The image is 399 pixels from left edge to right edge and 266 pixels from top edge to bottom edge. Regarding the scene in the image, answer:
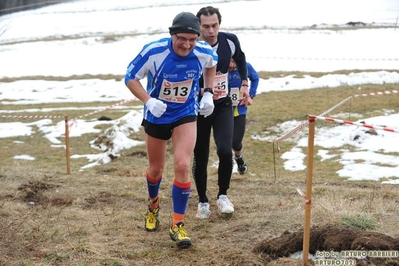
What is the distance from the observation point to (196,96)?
5.17 meters

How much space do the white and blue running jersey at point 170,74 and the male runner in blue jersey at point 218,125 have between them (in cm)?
77

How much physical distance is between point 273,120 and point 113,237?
11.1m

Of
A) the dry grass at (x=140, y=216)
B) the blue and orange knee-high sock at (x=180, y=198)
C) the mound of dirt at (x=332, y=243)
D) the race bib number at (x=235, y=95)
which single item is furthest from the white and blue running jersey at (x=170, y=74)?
the race bib number at (x=235, y=95)

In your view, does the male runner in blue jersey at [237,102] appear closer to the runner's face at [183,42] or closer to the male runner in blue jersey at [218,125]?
the male runner in blue jersey at [218,125]

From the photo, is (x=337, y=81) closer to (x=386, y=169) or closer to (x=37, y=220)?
(x=386, y=169)

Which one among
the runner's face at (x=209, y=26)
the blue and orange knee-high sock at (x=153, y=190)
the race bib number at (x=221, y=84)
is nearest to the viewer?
the blue and orange knee-high sock at (x=153, y=190)

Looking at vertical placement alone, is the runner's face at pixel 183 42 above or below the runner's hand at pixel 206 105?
above

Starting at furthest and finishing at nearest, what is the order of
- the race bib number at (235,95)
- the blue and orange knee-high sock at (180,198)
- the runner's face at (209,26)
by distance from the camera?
the race bib number at (235,95) → the runner's face at (209,26) → the blue and orange knee-high sock at (180,198)

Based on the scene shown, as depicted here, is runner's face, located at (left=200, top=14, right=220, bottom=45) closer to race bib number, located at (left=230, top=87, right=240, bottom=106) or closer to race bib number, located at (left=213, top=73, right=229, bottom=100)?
race bib number, located at (left=213, top=73, right=229, bottom=100)

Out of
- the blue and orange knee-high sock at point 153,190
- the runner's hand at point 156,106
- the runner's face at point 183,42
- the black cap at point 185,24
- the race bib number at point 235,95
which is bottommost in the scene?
the blue and orange knee-high sock at point 153,190

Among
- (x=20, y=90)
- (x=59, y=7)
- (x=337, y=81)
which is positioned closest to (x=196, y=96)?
(x=337, y=81)

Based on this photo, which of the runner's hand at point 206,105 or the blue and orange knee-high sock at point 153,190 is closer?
the runner's hand at point 206,105

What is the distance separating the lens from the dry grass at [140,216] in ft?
14.8

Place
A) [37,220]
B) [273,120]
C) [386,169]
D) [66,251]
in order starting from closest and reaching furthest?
[66,251], [37,220], [386,169], [273,120]
